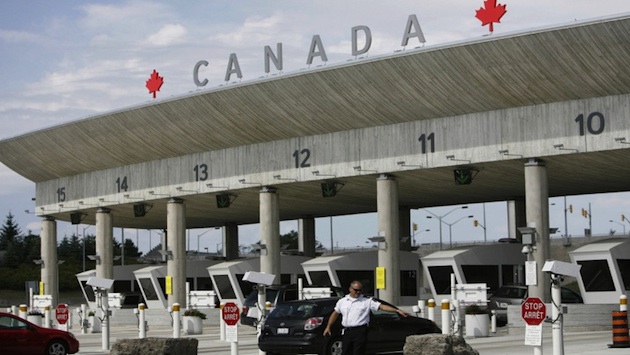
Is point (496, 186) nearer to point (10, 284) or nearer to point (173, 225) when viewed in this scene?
point (173, 225)

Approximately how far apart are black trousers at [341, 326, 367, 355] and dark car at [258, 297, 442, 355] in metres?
4.81

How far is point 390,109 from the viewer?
45.2 m

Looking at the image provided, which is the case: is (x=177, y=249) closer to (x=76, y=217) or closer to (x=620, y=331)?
(x=76, y=217)

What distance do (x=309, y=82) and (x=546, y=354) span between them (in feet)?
75.7

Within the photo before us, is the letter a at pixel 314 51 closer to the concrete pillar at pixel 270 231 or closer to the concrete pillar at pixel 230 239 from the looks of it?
the concrete pillar at pixel 270 231

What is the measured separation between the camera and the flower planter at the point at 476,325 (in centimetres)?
3459

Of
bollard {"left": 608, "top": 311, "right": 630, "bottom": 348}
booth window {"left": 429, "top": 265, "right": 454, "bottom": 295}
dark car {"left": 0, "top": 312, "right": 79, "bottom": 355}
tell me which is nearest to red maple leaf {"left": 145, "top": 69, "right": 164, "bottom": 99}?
booth window {"left": 429, "top": 265, "right": 454, "bottom": 295}

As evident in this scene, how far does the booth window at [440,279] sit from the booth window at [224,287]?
11.8m

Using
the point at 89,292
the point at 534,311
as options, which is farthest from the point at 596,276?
the point at 89,292

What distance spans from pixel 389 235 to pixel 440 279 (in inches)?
170

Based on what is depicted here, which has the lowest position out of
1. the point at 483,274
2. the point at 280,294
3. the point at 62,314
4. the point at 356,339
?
the point at 62,314

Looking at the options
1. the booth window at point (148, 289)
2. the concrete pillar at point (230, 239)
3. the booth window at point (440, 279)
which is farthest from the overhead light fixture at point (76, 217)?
the booth window at point (440, 279)

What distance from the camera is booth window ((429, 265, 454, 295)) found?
49844 millimetres

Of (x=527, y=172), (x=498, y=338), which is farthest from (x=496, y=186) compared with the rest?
(x=498, y=338)
